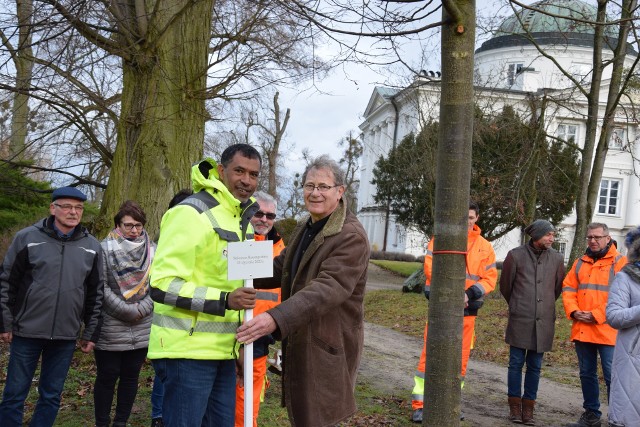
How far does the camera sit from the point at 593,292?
6859 millimetres

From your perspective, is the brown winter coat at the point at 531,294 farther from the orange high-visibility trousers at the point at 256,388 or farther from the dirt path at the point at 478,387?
the orange high-visibility trousers at the point at 256,388

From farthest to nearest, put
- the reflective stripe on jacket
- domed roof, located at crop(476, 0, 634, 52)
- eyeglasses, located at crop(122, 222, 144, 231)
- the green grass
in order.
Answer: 1. the green grass
2. domed roof, located at crop(476, 0, 634, 52)
3. eyeglasses, located at crop(122, 222, 144, 231)
4. the reflective stripe on jacket

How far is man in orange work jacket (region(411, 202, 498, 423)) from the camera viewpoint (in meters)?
6.42

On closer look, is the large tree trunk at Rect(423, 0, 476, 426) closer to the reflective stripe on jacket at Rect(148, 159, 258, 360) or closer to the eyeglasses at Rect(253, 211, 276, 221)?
the reflective stripe on jacket at Rect(148, 159, 258, 360)

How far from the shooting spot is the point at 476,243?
6754 mm

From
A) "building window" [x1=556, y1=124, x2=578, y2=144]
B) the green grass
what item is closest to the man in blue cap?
the green grass

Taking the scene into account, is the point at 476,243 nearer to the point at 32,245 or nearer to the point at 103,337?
the point at 103,337

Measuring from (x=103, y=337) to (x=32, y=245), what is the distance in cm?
98

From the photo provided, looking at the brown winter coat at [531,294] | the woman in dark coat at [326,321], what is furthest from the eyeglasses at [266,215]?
the brown winter coat at [531,294]

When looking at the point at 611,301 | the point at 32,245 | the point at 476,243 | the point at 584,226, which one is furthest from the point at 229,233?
the point at 584,226

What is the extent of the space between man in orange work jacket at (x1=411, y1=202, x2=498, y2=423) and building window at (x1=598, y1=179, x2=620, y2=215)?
48.0 m

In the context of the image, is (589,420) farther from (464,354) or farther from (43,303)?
(43,303)

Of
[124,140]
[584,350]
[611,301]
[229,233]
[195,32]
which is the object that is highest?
[195,32]

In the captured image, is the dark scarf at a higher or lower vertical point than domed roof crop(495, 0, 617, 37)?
lower
